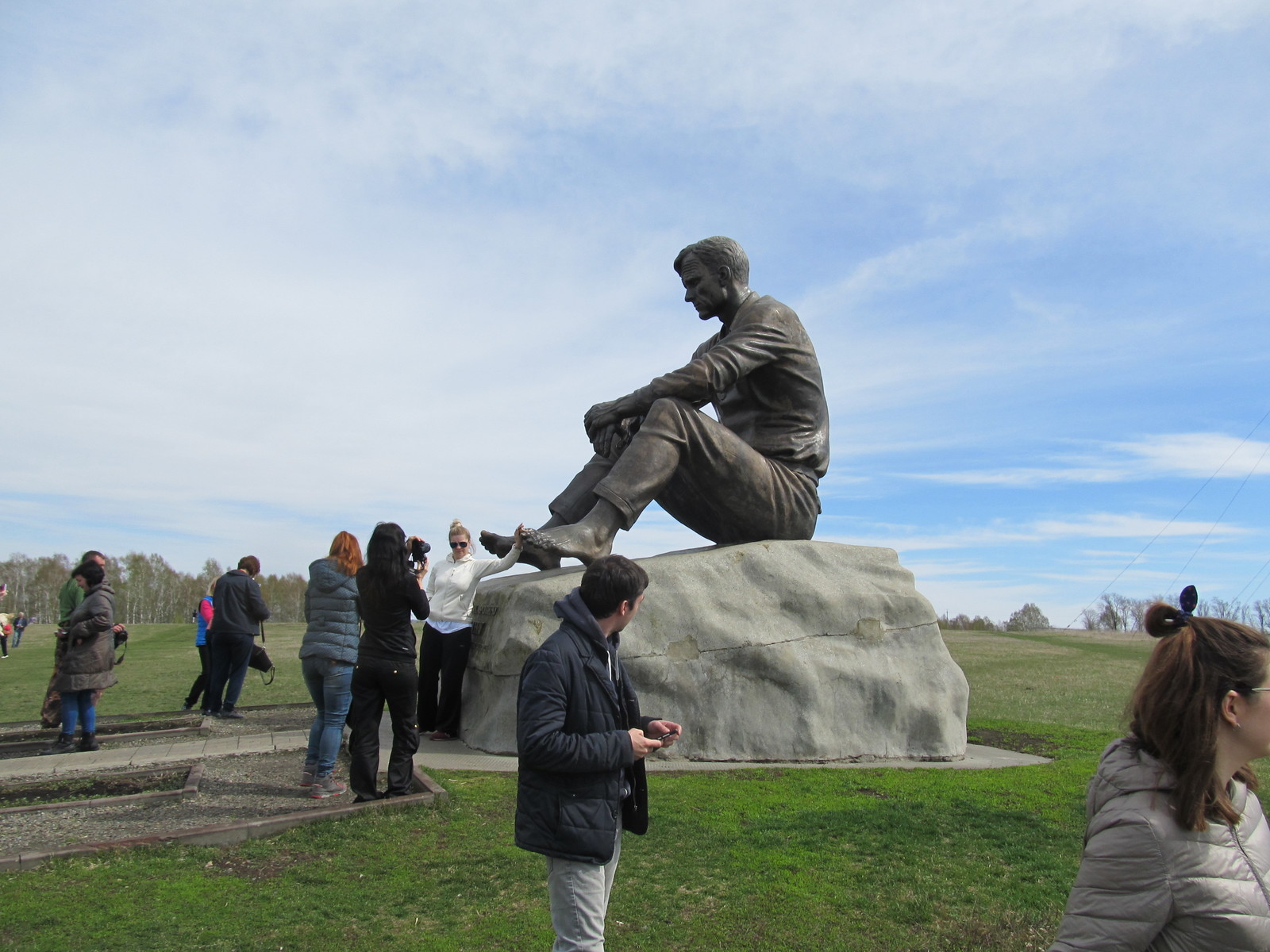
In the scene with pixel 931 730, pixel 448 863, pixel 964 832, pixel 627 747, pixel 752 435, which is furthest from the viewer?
pixel 752 435

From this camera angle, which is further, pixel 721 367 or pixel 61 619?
pixel 61 619

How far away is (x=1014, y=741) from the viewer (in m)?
7.77

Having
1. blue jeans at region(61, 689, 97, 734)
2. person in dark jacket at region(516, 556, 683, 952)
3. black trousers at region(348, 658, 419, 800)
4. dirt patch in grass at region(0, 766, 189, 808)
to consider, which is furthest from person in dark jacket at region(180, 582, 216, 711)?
person in dark jacket at region(516, 556, 683, 952)

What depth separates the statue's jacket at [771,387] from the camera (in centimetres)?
650

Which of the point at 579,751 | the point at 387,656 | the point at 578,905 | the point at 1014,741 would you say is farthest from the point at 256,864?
the point at 1014,741

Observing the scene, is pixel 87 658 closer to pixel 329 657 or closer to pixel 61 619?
pixel 61 619

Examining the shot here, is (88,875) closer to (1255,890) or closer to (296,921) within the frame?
(296,921)

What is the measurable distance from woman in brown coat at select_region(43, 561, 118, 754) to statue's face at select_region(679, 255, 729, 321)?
5003 mm

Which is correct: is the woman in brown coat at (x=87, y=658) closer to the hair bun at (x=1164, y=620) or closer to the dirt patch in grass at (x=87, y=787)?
the dirt patch in grass at (x=87, y=787)

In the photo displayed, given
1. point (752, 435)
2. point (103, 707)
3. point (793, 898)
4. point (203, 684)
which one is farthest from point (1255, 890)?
point (103, 707)

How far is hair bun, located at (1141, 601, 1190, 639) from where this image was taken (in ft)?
6.20

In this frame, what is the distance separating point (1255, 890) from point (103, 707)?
11.2m

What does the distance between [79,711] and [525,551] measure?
4.05 metres

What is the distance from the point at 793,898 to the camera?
353 centimetres
